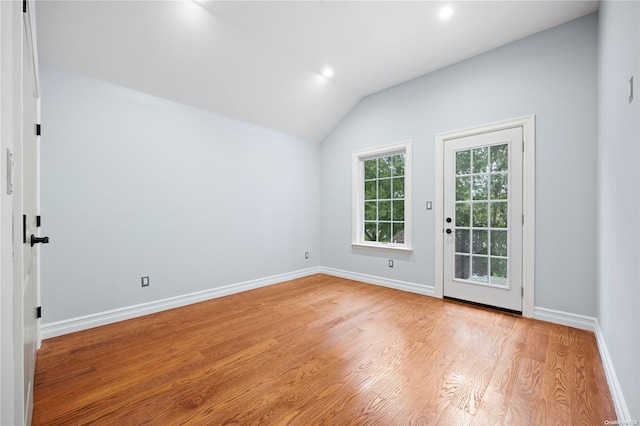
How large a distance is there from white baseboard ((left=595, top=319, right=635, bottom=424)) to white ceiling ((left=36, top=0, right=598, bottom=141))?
2.93m

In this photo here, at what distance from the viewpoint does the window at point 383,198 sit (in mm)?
3939

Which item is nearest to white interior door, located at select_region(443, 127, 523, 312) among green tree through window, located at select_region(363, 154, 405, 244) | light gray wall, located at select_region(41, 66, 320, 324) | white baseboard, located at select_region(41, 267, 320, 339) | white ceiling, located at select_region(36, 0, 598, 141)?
green tree through window, located at select_region(363, 154, 405, 244)

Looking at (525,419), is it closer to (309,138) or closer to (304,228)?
(304,228)

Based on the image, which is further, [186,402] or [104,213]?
[104,213]

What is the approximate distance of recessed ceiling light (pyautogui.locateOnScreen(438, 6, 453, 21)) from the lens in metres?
2.54

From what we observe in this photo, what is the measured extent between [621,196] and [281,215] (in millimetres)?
3725

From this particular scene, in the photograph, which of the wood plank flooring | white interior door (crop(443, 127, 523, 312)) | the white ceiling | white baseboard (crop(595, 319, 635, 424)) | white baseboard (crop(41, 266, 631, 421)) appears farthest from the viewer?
white interior door (crop(443, 127, 523, 312))

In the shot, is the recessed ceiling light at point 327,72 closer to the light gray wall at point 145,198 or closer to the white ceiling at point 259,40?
the white ceiling at point 259,40

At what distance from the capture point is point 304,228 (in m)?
4.80

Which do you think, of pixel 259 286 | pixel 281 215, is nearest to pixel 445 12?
pixel 281 215

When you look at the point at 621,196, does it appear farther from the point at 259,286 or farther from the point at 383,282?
the point at 259,286

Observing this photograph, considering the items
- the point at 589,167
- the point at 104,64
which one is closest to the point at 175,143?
the point at 104,64

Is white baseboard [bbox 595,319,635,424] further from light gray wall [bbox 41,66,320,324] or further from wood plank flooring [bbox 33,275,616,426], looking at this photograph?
light gray wall [bbox 41,66,320,324]

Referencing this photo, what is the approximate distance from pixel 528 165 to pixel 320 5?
2621mm
